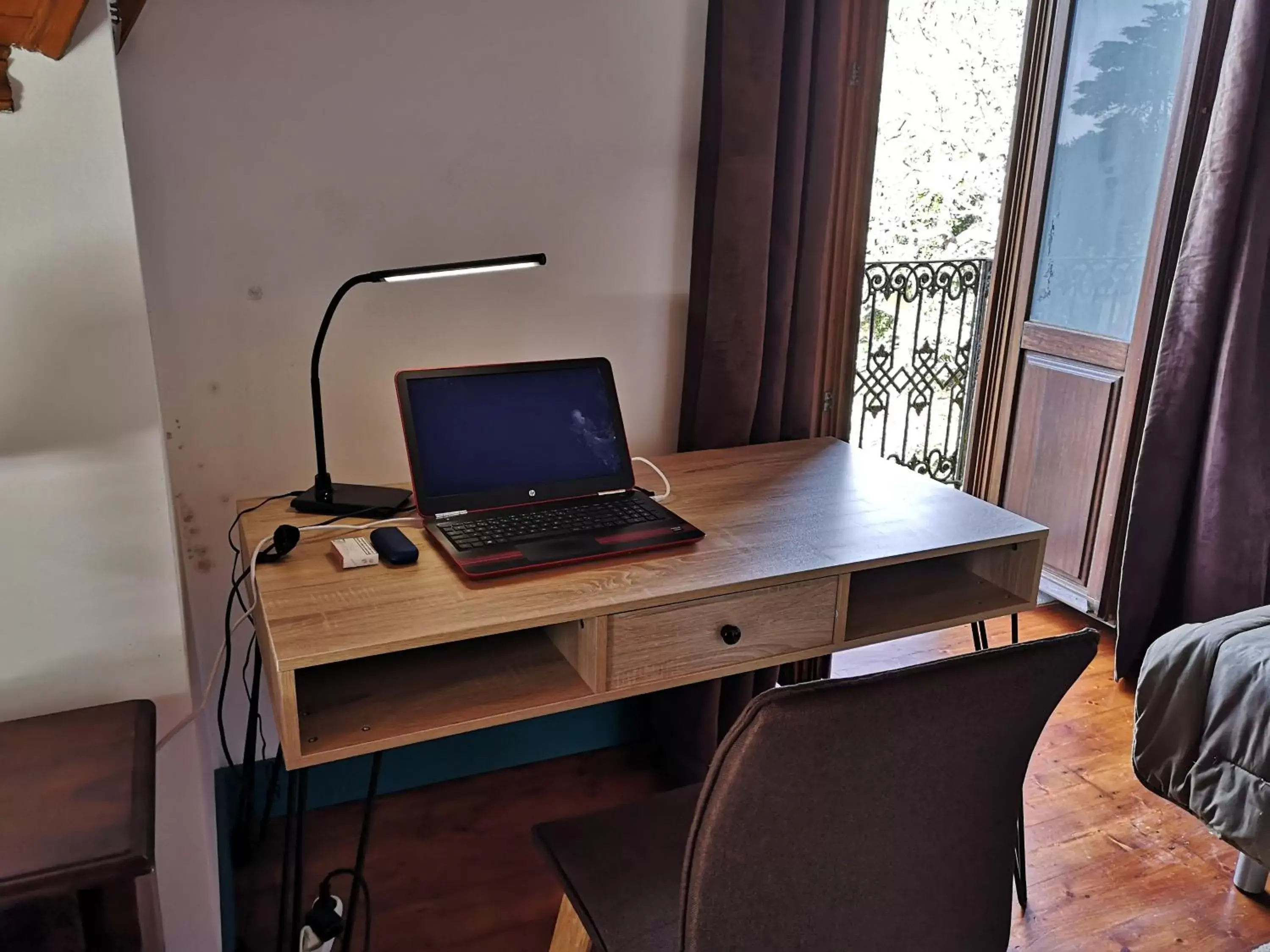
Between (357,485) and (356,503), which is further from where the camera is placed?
(357,485)

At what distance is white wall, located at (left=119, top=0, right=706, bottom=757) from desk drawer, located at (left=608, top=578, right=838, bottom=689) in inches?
29.9

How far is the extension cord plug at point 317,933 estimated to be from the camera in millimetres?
1543

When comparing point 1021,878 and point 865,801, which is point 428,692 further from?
point 1021,878

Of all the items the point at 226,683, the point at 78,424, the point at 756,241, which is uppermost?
the point at 756,241

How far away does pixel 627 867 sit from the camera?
123 centimetres

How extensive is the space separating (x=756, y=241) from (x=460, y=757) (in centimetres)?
123

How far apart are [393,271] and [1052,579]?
2.29 m

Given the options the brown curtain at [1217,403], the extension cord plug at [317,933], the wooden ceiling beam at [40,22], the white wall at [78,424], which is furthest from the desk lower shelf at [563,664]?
the brown curtain at [1217,403]

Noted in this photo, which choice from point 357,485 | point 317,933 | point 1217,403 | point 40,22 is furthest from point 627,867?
point 1217,403

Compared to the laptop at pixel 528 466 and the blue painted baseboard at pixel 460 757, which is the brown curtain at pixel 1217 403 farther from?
the laptop at pixel 528 466

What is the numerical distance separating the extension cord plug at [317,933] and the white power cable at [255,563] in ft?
1.19

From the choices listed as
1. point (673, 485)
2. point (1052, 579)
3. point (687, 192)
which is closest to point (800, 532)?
point (673, 485)

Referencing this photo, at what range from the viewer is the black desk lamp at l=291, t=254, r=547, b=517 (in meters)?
1.48

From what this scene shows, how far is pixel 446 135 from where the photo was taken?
1771 mm
